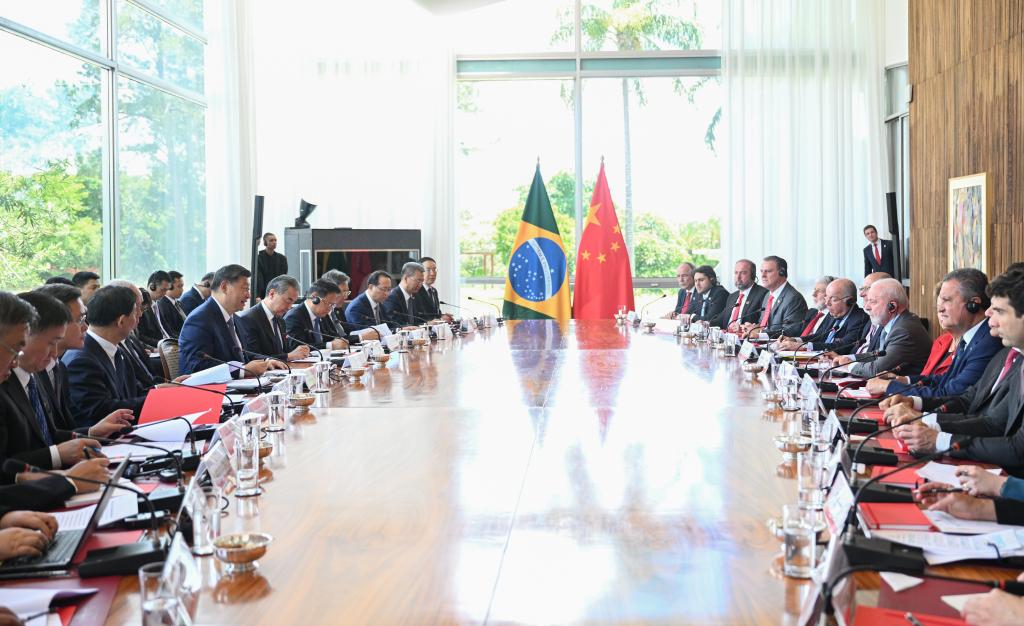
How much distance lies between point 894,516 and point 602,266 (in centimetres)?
835

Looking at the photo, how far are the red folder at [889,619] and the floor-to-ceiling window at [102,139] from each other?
6.63 m

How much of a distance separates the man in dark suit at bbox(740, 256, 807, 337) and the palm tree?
4.43m

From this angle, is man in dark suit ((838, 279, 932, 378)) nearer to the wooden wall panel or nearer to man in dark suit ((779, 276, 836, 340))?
the wooden wall panel

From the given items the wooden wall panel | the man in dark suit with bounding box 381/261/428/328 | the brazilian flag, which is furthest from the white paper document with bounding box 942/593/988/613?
the brazilian flag

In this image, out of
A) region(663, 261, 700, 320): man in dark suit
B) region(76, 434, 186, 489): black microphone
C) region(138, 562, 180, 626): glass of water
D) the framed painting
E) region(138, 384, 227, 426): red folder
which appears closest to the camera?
region(138, 562, 180, 626): glass of water

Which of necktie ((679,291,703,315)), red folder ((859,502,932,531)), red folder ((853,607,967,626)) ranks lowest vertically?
red folder ((853,607,967,626))

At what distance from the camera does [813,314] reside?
733cm

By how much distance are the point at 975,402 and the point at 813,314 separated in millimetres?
3929

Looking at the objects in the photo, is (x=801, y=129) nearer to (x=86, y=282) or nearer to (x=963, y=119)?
(x=963, y=119)

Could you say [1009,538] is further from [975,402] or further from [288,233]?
[288,233]

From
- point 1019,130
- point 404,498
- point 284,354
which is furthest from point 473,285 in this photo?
point 404,498

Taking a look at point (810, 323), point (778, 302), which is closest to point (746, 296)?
point (778, 302)

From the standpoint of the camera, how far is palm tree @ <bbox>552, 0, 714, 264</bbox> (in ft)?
37.3

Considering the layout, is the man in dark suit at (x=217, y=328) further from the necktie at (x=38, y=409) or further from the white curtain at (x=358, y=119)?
the white curtain at (x=358, y=119)
